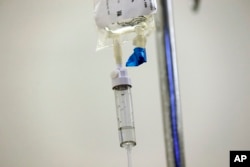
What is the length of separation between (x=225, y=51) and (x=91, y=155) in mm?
573

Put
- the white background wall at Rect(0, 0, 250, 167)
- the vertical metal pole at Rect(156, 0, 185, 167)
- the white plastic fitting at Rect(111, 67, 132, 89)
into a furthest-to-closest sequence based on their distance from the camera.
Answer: the white background wall at Rect(0, 0, 250, 167)
the white plastic fitting at Rect(111, 67, 132, 89)
the vertical metal pole at Rect(156, 0, 185, 167)

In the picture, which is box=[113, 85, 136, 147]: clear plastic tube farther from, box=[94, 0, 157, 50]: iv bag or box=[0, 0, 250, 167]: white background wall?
box=[0, 0, 250, 167]: white background wall

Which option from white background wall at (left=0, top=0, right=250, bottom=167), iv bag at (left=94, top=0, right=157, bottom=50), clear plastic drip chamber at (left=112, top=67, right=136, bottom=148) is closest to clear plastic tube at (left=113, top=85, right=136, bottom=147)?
clear plastic drip chamber at (left=112, top=67, right=136, bottom=148)

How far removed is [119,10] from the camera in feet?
2.58

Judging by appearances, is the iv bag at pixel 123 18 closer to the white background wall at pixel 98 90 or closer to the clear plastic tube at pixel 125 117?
the clear plastic tube at pixel 125 117

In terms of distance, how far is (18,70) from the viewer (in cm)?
119

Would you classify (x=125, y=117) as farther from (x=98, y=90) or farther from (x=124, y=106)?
(x=98, y=90)

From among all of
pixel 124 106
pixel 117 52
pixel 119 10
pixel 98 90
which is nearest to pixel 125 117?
pixel 124 106

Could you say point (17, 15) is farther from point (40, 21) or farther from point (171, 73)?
point (171, 73)

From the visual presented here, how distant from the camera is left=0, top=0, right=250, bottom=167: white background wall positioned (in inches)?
41.3

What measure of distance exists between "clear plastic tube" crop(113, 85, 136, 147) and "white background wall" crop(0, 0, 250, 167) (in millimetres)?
301

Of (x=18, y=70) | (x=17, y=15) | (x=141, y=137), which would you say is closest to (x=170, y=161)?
(x=141, y=137)

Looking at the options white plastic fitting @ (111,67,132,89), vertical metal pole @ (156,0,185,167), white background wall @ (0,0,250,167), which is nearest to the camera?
vertical metal pole @ (156,0,185,167)

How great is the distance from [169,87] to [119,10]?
0.28 meters
